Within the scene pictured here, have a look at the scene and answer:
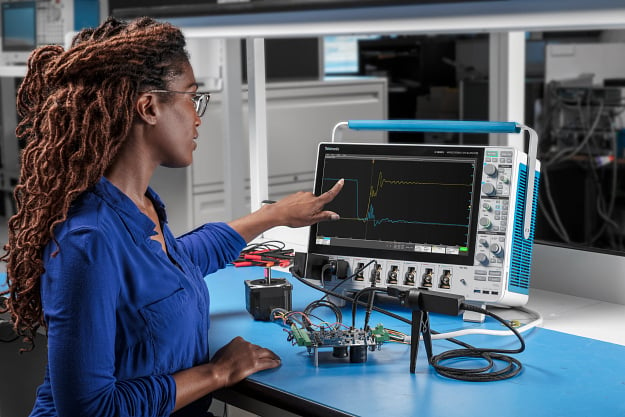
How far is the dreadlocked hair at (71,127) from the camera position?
4.09 feet

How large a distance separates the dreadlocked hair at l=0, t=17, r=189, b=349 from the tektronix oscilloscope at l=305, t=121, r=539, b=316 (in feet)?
1.95

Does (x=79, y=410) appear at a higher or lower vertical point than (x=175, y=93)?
lower

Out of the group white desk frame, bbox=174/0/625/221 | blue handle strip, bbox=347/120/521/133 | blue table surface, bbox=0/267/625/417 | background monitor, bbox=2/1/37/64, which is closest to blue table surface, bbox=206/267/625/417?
blue table surface, bbox=0/267/625/417

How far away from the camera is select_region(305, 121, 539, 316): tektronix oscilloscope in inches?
65.1

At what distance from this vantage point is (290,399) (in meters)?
1.29

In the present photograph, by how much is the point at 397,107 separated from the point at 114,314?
4.47m

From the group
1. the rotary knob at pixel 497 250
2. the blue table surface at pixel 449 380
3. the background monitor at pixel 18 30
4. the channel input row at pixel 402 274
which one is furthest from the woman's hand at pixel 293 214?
the background monitor at pixel 18 30

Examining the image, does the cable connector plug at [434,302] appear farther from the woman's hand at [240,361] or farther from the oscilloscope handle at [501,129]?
the oscilloscope handle at [501,129]

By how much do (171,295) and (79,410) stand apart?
24cm

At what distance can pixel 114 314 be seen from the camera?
1.24m

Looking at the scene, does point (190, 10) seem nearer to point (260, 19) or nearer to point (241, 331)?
point (260, 19)

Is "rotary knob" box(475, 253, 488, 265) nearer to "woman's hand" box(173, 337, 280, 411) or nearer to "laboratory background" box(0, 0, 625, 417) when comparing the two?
"laboratory background" box(0, 0, 625, 417)

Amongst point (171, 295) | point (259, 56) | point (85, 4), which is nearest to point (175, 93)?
point (171, 295)

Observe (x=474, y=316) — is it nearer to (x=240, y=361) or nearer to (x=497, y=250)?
(x=497, y=250)
